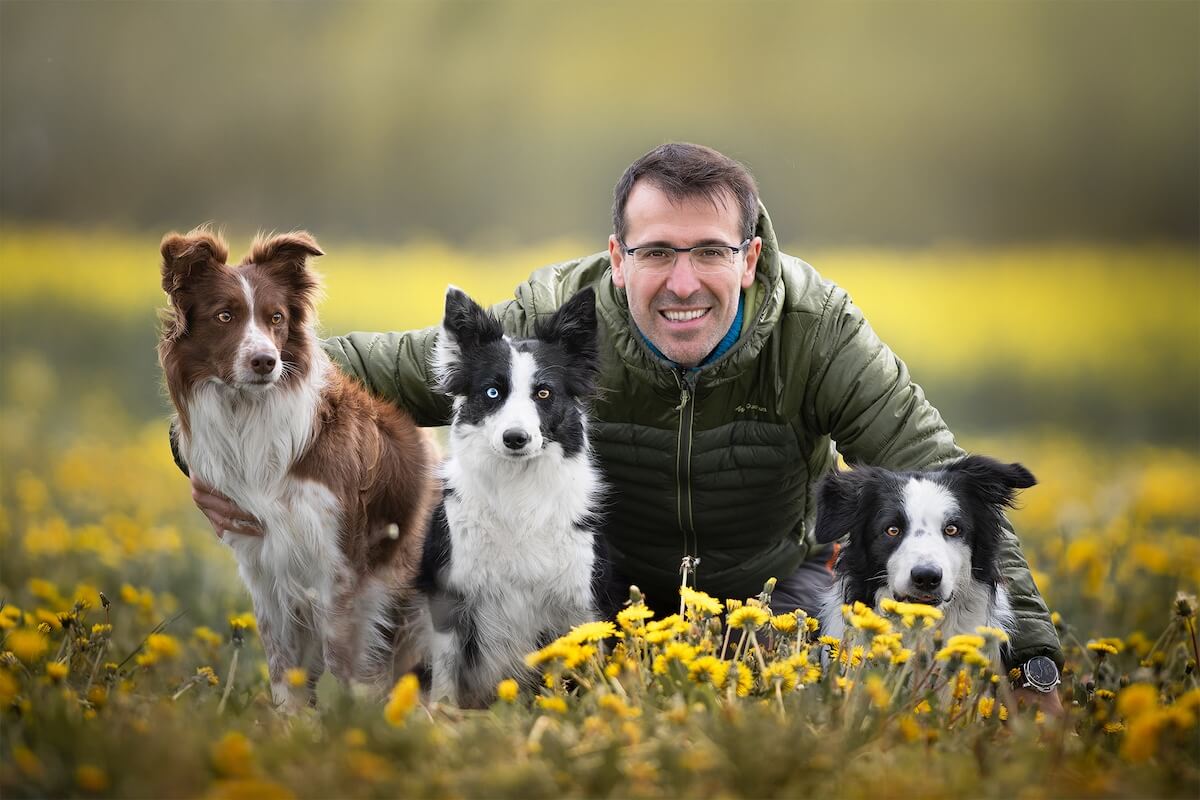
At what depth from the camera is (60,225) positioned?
10844mm

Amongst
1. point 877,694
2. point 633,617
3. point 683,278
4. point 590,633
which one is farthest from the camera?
point 683,278

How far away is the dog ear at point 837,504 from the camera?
3699 millimetres

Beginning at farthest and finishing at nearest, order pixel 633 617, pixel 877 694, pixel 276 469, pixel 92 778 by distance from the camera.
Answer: pixel 276 469 < pixel 633 617 < pixel 877 694 < pixel 92 778

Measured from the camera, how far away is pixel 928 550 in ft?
11.4

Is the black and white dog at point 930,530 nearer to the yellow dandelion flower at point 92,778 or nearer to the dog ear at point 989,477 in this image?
the dog ear at point 989,477

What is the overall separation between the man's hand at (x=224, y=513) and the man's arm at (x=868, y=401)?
210 centimetres

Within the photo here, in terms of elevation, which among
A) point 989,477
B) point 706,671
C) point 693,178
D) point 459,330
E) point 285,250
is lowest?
point 706,671

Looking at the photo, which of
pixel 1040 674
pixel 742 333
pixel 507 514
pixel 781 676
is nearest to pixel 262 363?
pixel 507 514

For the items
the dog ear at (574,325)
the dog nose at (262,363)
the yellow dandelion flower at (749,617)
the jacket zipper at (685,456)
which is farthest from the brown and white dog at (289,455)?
the yellow dandelion flower at (749,617)

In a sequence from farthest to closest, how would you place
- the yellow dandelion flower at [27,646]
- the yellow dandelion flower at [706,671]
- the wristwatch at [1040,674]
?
the wristwatch at [1040,674], the yellow dandelion flower at [27,646], the yellow dandelion flower at [706,671]

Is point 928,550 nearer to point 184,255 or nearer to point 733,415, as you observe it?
point 733,415

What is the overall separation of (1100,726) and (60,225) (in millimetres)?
10665

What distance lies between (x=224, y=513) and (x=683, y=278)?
181 cm

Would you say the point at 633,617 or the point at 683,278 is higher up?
the point at 683,278
